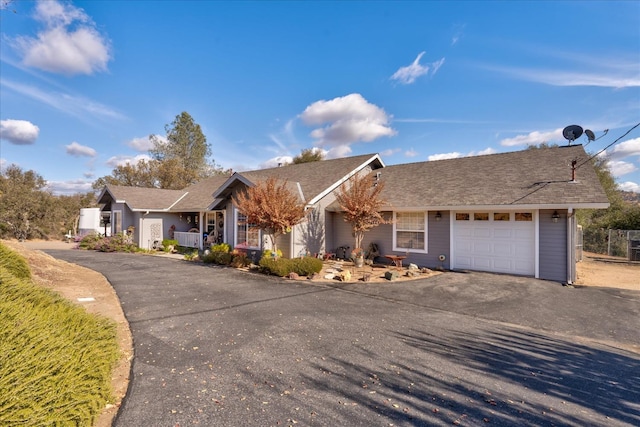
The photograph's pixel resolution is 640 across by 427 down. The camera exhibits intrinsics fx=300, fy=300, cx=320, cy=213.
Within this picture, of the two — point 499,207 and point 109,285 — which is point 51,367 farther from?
point 499,207

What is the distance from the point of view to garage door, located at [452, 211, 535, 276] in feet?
37.3

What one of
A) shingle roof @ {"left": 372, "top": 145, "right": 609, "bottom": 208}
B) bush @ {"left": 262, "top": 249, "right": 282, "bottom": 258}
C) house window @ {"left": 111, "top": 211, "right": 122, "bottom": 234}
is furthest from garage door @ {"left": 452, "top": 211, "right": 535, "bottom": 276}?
house window @ {"left": 111, "top": 211, "right": 122, "bottom": 234}

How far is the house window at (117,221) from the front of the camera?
22359 mm

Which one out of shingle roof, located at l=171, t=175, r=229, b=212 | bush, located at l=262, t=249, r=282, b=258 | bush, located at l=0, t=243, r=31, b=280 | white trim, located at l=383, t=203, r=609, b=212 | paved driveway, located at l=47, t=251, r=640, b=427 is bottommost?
paved driveway, located at l=47, t=251, r=640, b=427

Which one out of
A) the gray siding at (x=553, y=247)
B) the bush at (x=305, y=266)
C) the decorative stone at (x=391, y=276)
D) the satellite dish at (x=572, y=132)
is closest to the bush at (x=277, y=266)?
the bush at (x=305, y=266)

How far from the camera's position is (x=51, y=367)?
109 inches

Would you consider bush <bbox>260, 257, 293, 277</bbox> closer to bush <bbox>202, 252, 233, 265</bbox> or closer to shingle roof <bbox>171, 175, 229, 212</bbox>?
bush <bbox>202, 252, 233, 265</bbox>

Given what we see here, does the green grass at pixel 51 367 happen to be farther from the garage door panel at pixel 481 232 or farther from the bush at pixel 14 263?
the garage door panel at pixel 481 232

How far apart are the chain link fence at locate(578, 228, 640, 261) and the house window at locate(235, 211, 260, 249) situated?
21.1 m

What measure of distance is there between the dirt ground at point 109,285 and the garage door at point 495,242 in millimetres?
1752

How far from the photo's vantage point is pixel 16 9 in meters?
5.39

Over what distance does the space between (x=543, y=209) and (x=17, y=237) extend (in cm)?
3666

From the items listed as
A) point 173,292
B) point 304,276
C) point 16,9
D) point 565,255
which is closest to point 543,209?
point 565,255

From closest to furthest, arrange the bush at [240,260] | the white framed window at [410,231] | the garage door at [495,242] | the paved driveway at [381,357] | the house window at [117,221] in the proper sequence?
the paved driveway at [381,357] → the garage door at [495,242] → the white framed window at [410,231] → the bush at [240,260] → the house window at [117,221]
